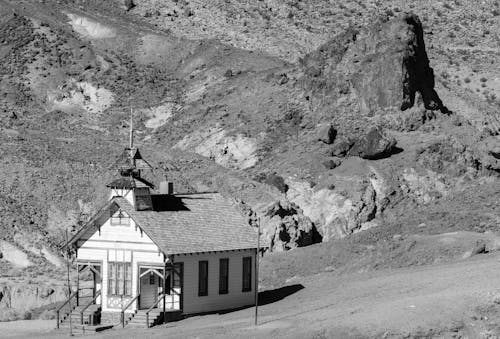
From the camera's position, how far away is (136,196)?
54.2 m

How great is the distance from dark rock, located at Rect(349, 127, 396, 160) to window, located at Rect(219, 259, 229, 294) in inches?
1166

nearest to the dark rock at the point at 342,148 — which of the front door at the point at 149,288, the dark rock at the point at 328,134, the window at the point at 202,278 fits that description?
the dark rock at the point at 328,134

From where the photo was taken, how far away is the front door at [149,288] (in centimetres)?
5350

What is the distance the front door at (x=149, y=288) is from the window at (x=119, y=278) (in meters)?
0.52

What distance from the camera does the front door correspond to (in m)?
53.5

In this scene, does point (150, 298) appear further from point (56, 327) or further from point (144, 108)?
point (144, 108)

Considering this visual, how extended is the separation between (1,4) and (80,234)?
70.2 metres

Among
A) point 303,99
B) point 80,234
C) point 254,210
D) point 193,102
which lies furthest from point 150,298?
point 193,102

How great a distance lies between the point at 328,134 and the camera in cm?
8656

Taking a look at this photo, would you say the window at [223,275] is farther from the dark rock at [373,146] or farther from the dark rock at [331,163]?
the dark rock at [373,146]

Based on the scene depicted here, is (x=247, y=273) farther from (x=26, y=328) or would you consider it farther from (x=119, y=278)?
(x=26, y=328)

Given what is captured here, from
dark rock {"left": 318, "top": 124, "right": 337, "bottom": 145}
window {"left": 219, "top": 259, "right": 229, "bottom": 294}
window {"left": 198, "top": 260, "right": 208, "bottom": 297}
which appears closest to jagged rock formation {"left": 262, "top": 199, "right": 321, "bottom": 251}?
dark rock {"left": 318, "top": 124, "right": 337, "bottom": 145}

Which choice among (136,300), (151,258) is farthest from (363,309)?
(136,300)

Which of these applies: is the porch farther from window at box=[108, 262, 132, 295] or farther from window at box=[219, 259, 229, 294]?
window at box=[219, 259, 229, 294]
